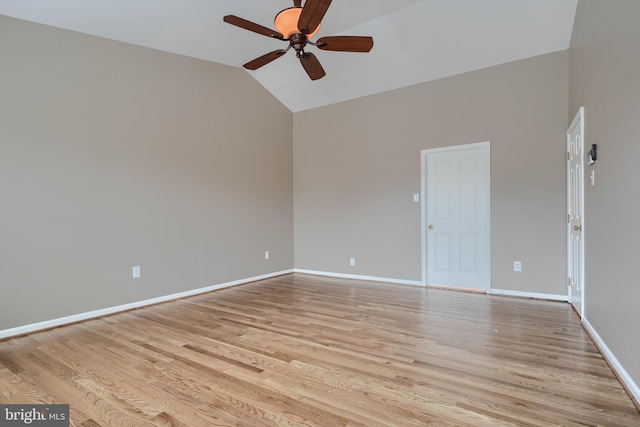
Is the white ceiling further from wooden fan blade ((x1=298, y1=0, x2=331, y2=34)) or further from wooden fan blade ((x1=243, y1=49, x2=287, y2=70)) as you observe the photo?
wooden fan blade ((x1=298, y1=0, x2=331, y2=34))

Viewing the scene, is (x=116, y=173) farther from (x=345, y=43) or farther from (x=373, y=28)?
(x=373, y=28)

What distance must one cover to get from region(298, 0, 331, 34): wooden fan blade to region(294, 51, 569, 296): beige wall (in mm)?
2667

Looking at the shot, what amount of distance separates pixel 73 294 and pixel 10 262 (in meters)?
0.59

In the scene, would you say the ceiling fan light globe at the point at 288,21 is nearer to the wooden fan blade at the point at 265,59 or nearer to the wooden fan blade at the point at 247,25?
the wooden fan blade at the point at 247,25

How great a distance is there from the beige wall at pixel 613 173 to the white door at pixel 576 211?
0.20 m

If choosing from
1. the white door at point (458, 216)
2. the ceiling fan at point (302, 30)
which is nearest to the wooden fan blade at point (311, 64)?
the ceiling fan at point (302, 30)

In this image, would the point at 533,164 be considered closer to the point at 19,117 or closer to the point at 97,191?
the point at 97,191

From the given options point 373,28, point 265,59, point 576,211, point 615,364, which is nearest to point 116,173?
point 265,59

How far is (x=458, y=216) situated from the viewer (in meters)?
4.41

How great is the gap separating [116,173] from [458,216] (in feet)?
13.5

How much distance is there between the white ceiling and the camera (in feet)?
10.2

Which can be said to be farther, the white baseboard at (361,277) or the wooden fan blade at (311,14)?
the white baseboard at (361,277)

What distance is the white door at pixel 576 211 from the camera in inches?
120

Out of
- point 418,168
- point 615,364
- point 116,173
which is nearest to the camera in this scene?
point 615,364
